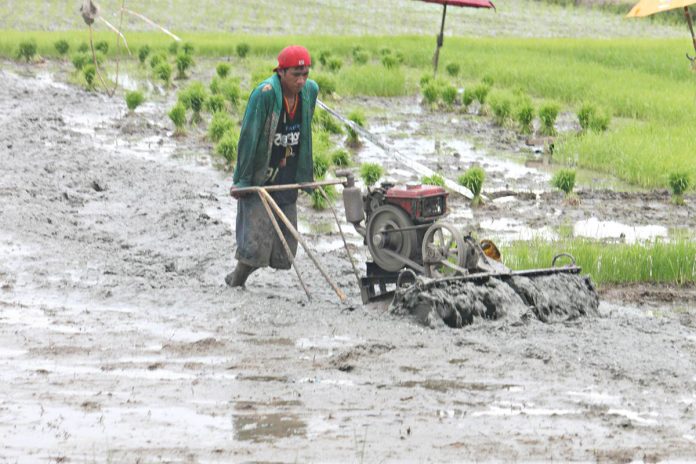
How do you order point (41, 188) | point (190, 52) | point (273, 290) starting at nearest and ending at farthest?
point (273, 290), point (41, 188), point (190, 52)

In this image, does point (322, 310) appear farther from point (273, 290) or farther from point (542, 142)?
point (542, 142)

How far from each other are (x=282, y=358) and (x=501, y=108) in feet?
28.6

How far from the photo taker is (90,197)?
8.98 m

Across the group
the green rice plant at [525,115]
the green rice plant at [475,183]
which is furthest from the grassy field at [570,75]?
the green rice plant at [475,183]

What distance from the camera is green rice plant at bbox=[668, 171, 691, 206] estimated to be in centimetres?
896

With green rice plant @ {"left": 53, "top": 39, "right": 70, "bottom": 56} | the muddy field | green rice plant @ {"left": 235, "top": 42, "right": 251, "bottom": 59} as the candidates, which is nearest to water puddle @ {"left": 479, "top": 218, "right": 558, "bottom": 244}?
the muddy field

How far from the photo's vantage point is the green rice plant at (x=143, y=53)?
1897cm

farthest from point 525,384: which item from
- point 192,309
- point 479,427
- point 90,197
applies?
point 90,197

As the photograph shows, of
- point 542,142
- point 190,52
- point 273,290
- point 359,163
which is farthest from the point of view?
point 190,52

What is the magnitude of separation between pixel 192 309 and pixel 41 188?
352 cm

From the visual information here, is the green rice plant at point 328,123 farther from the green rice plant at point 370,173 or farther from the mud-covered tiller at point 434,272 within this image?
the mud-covered tiller at point 434,272

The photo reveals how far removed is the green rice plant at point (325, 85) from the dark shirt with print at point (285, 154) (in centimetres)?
867

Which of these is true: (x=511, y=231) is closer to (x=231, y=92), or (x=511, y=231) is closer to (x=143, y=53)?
(x=231, y=92)

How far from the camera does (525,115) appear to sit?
1261 centimetres
